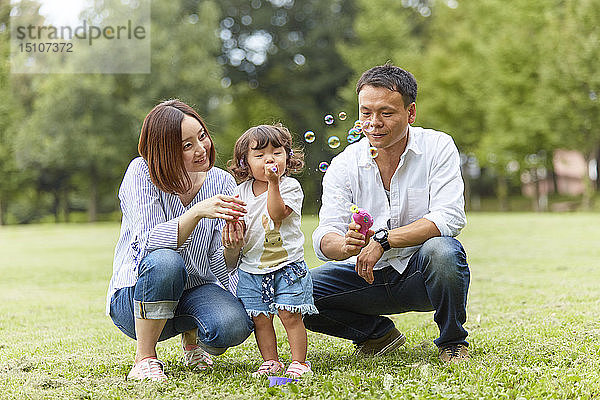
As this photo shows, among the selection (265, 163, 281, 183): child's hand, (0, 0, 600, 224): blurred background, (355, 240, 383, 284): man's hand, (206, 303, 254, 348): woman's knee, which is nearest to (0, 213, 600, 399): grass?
(206, 303, 254, 348): woman's knee

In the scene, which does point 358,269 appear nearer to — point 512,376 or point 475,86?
point 512,376

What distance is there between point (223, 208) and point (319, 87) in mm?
29094

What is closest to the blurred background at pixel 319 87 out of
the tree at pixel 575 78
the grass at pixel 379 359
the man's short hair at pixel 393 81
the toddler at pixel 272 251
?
the tree at pixel 575 78

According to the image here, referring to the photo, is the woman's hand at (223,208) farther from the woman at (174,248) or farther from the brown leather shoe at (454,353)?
the brown leather shoe at (454,353)

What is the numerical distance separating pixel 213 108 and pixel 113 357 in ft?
83.2

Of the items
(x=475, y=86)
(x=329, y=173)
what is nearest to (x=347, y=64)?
(x=475, y=86)

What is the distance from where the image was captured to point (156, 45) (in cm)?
2775

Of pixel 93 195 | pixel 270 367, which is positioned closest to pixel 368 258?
pixel 270 367

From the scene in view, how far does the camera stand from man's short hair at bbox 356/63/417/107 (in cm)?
352

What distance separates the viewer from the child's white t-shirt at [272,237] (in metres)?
3.41

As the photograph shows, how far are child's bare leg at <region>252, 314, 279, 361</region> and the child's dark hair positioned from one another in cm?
71

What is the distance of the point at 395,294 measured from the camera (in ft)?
12.0

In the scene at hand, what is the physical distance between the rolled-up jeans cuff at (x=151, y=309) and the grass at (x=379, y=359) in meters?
0.31

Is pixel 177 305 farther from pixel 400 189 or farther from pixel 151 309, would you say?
pixel 400 189
